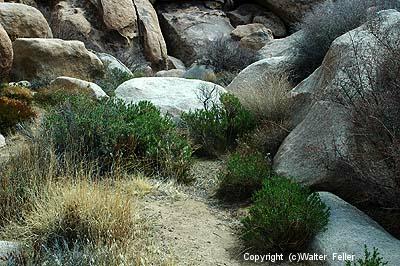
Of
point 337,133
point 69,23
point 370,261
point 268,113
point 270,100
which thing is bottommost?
point 69,23

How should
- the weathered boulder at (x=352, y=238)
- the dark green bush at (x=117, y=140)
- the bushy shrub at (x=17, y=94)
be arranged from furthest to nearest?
1. the bushy shrub at (x=17, y=94)
2. the dark green bush at (x=117, y=140)
3. the weathered boulder at (x=352, y=238)

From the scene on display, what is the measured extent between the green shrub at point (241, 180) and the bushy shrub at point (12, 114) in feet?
12.8

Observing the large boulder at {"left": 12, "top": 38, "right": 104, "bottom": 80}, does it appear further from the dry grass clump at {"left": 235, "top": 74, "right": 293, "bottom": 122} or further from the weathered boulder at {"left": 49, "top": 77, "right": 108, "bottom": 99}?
the dry grass clump at {"left": 235, "top": 74, "right": 293, "bottom": 122}

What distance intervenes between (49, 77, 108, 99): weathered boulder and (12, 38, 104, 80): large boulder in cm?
137

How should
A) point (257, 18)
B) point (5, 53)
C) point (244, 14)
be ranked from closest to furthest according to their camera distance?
point (5, 53) → point (257, 18) → point (244, 14)

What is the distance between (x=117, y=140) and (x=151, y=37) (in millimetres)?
15037

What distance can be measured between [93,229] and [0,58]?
24.6 ft

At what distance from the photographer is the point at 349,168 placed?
5.48 meters

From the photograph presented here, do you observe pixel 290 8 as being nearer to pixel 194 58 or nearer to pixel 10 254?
pixel 194 58

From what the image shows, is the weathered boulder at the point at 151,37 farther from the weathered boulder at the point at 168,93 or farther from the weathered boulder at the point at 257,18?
the weathered boulder at the point at 168,93

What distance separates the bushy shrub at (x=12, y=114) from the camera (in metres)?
8.55

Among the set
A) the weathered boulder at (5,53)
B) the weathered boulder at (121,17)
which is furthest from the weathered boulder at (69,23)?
the weathered boulder at (5,53)

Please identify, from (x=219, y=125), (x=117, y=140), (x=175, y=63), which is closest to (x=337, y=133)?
(x=219, y=125)

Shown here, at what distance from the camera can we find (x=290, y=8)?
24.9 meters
